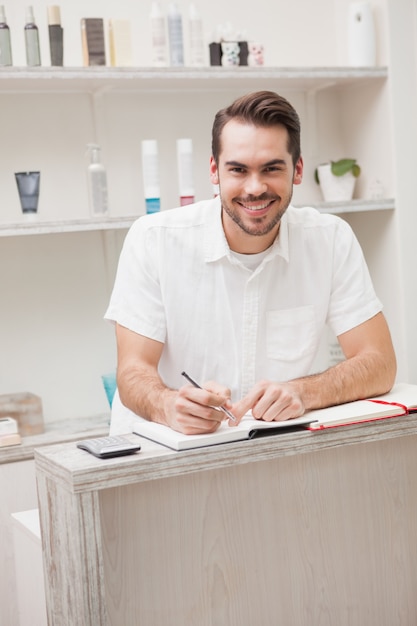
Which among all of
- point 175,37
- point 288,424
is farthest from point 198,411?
point 175,37

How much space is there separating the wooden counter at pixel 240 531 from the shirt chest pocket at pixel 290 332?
0.52 m

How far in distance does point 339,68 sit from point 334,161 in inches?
15.7

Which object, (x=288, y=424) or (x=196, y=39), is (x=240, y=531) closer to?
(x=288, y=424)

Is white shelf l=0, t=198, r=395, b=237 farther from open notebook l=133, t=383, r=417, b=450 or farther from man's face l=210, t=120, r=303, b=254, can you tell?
open notebook l=133, t=383, r=417, b=450

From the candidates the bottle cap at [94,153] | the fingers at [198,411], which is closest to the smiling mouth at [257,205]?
the fingers at [198,411]

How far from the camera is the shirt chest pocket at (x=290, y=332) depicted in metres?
2.14

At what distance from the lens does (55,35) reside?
2.74 m

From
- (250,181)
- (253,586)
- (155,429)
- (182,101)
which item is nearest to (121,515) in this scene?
(155,429)

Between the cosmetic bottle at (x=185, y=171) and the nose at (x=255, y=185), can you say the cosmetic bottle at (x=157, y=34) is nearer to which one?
the cosmetic bottle at (x=185, y=171)

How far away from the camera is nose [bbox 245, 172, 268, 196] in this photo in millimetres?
1937

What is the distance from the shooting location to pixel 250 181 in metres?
1.95

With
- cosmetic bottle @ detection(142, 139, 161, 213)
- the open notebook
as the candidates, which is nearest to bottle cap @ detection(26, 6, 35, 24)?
cosmetic bottle @ detection(142, 139, 161, 213)

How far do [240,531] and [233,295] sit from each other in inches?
28.2

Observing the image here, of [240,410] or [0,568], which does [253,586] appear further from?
[0,568]
